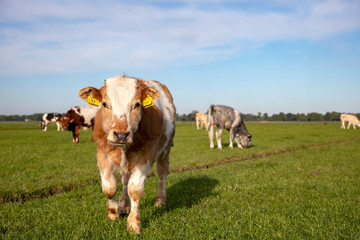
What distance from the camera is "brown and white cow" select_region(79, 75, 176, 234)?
409 cm

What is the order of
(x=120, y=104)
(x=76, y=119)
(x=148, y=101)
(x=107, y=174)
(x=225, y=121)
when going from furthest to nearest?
(x=76, y=119) < (x=225, y=121) < (x=107, y=174) < (x=148, y=101) < (x=120, y=104)

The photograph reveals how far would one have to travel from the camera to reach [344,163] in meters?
11.5

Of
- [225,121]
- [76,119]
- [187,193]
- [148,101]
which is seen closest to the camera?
[148,101]

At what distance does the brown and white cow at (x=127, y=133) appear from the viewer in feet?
13.4

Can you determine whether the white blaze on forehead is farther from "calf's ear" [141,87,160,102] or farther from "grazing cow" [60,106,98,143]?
"grazing cow" [60,106,98,143]

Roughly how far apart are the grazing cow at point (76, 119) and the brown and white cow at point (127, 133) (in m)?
17.6

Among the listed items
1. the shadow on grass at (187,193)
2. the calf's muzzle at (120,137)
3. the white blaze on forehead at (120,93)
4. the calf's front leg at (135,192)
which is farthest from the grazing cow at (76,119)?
the calf's muzzle at (120,137)

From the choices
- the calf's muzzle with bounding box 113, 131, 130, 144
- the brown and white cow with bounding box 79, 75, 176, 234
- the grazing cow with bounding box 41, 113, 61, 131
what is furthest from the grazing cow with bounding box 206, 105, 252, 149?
the grazing cow with bounding box 41, 113, 61, 131

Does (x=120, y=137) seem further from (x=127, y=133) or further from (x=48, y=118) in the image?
(x=48, y=118)

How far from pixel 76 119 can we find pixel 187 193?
1800cm

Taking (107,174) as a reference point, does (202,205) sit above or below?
below

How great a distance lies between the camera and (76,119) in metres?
22.5

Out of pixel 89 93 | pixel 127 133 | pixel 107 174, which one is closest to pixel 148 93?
pixel 127 133

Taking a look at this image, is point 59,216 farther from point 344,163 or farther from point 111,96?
point 344,163
